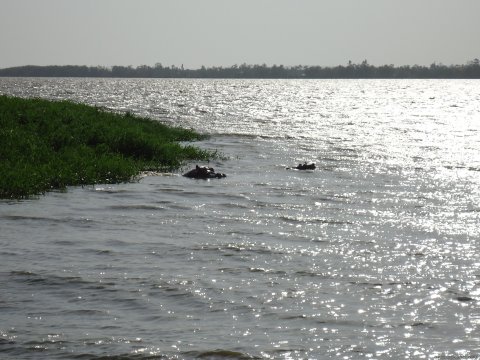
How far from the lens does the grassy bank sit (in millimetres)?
20656

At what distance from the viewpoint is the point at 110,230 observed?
52.9 ft

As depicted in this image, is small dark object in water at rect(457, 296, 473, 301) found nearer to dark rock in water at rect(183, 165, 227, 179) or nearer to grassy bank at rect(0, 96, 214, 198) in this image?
grassy bank at rect(0, 96, 214, 198)

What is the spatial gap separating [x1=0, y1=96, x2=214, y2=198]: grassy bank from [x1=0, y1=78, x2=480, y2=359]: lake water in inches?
31.4

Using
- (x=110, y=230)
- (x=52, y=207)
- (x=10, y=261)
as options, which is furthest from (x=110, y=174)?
(x=10, y=261)

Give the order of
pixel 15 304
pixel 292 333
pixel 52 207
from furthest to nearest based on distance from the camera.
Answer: pixel 52 207 → pixel 15 304 → pixel 292 333

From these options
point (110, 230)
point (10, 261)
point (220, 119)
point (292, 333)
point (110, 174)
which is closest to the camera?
point (292, 333)

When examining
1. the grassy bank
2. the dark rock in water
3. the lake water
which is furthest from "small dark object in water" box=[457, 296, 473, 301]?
the dark rock in water

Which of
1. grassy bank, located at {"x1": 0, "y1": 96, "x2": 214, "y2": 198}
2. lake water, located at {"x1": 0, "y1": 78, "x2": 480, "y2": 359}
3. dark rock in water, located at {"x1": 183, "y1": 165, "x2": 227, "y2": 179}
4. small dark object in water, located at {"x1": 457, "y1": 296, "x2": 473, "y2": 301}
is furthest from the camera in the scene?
dark rock in water, located at {"x1": 183, "y1": 165, "x2": 227, "y2": 179}

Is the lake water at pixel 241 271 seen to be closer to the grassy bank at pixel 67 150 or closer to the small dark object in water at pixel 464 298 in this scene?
the small dark object in water at pixel 464 298

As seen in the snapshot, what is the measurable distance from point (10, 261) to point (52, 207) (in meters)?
5.30

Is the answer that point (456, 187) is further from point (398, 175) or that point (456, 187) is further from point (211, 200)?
point (211, 200)

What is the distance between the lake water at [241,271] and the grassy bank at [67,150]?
2.62 feet

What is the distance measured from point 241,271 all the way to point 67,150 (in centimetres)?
1277

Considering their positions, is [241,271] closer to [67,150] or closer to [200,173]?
[200,173]
